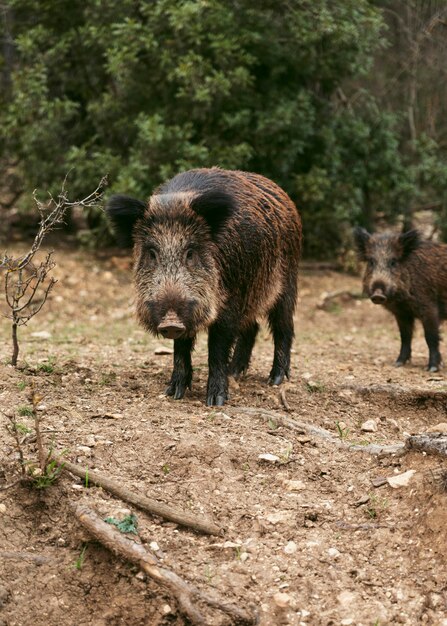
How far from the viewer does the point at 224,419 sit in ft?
18.2

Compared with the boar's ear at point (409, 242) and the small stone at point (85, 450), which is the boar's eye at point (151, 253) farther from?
the boar's ear at point (409, 242)

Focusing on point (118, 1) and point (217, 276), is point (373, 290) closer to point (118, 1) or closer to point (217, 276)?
point (217, 276)

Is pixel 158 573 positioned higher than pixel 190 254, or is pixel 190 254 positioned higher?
pixel 190 254

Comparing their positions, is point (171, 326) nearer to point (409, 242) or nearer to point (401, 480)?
point (401, 480)

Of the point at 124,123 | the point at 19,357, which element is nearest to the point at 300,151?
the point at 124,123

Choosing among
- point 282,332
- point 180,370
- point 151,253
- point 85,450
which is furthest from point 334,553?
point 282,332

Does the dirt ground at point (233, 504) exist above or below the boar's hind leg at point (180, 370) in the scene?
below

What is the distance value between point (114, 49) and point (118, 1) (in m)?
0.91

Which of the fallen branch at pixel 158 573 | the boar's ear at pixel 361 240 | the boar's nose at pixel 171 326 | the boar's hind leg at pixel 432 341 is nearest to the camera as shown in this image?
the fallen branch at pixel 158 573

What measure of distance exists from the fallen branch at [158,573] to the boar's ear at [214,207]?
227 centimetres

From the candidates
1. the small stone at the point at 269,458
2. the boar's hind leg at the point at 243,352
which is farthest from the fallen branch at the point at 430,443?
the boar's hind leg at the point at 243,352

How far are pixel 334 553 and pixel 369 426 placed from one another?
62.6 inches

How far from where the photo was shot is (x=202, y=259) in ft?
19.0

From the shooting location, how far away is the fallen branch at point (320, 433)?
523 cm
